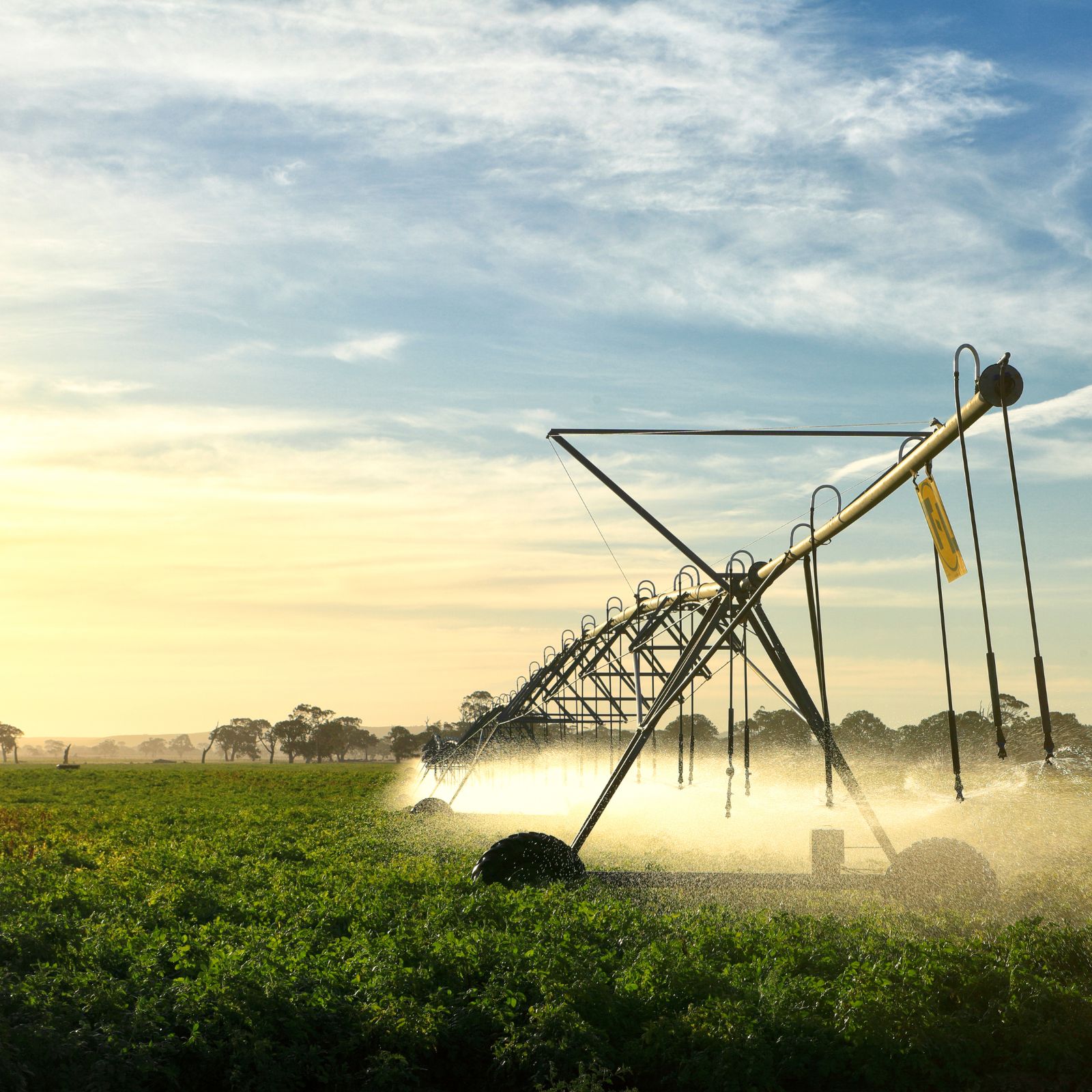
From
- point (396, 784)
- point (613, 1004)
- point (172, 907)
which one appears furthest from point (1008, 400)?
point (396, 784)

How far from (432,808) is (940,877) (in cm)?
1436

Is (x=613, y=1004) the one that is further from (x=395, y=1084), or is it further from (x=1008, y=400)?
(x=1008, y=400)

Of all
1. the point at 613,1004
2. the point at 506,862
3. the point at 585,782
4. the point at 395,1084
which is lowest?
the point at 395,1084

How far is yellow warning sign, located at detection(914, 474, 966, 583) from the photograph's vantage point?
850cm

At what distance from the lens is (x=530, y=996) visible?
809 cm

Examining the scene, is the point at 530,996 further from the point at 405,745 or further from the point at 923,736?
the point at 405,745

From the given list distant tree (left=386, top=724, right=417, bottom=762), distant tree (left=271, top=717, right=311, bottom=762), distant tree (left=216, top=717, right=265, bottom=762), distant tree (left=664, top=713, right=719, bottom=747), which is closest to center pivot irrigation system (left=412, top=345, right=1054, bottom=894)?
distant tree (left=664, top=713, right=719, bottom=747)

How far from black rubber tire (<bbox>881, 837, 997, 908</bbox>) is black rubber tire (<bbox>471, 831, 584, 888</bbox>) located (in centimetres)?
331

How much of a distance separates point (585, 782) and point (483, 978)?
2395 centimetres

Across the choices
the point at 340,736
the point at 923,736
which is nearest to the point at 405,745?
the point at 340,736

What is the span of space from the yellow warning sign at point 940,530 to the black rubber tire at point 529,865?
5.78m

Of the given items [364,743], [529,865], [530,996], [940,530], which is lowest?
[530,996]

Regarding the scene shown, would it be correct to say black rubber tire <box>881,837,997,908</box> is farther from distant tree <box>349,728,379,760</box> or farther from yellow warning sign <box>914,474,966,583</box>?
distant tree <box>349,728,379,760</box>

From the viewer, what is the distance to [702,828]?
22719 mm
